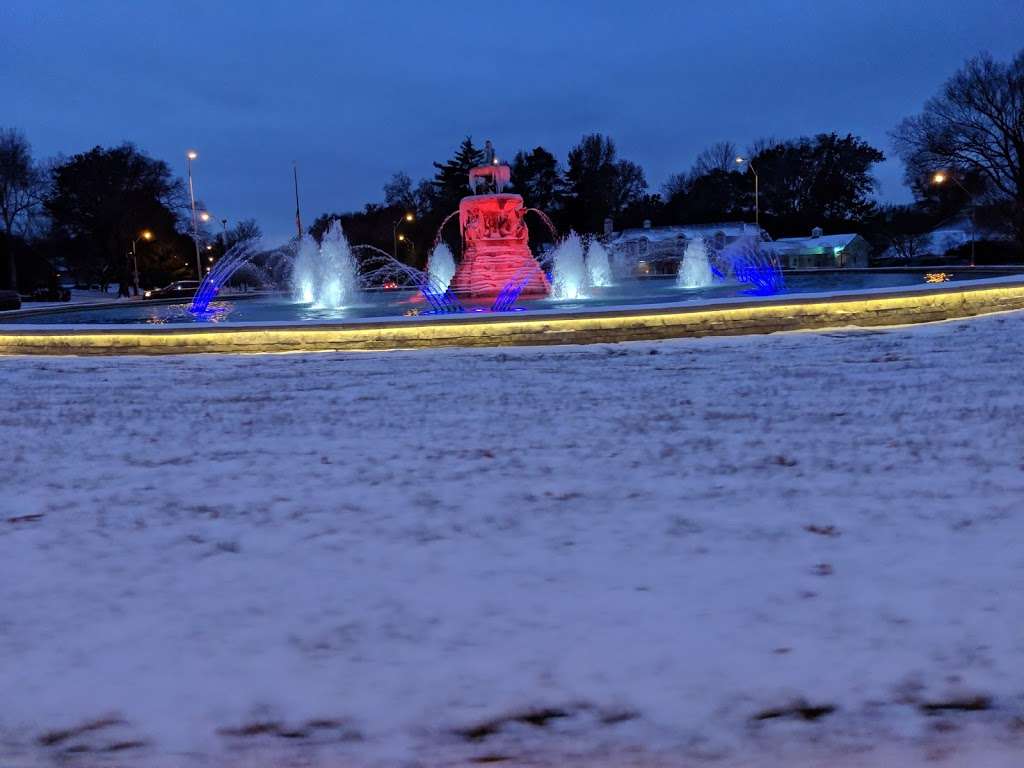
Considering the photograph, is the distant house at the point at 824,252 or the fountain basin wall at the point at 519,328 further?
the distant house at the point at 824,252

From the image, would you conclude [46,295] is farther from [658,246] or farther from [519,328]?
[519,328]

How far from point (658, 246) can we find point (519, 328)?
2249 inches

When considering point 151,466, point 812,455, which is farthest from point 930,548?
point 151,466

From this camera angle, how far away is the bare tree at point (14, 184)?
2256 inches

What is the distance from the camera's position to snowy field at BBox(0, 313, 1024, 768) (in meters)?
2.59

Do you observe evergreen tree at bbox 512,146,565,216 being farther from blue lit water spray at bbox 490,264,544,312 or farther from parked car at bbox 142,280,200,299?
blue lit water spray at bbox 490,264,544,312

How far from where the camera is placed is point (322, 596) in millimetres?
3531

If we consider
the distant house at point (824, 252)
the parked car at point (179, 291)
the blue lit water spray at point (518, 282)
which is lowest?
the blue lit water spray at point (518, 282)

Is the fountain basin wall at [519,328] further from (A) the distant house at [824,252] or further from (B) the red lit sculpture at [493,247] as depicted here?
(A) the distant house at [824,252]

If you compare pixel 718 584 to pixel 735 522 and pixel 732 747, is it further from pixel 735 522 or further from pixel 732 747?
pixel 732 747

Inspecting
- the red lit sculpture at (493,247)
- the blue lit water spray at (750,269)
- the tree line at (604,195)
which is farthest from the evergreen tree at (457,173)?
the red lit sculpture at (493,247)

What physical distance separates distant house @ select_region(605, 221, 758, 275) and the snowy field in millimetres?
59611

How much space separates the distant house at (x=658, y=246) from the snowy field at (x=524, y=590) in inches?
2347

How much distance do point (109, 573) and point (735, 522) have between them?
10.2ft
